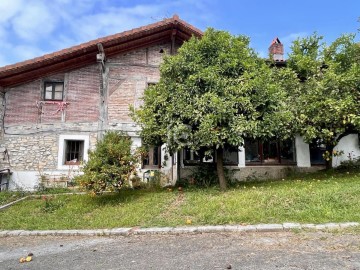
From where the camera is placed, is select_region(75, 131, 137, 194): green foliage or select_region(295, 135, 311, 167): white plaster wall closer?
select_region(75, 131, 137, 194): green foliage

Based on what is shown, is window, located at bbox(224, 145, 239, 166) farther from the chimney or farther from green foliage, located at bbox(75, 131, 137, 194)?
the chimney

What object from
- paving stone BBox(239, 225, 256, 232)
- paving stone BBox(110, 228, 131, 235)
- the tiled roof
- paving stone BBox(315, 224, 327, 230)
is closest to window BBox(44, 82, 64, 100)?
the tiled roof

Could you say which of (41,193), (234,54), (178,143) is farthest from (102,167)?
(234,54)

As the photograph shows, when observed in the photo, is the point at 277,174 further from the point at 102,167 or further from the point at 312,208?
the point at 102,167

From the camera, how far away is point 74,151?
1203 cm

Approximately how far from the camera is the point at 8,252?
5.28 metres

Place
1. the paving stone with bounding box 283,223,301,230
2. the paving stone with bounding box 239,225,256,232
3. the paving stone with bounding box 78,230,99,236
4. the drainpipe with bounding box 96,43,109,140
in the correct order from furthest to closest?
1. the drainpipe with bounding box 96,43,109,140
2. the paving stone with bounding box 78,230,99,236
3. the paving stone with bounding box 239,225,256,232
4. the paving stone with bounding box 283,223,301,230

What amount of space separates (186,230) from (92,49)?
28.2ft

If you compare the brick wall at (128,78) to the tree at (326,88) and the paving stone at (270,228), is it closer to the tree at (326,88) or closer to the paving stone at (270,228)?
the tree at (326,88)

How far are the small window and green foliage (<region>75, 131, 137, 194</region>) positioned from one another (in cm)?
369

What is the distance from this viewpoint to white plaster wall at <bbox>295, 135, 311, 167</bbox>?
1270cm

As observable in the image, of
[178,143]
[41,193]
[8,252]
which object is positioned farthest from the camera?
[41,193]

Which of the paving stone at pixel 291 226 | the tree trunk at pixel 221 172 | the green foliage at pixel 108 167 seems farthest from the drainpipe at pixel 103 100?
the paving stone at pixel 291 226

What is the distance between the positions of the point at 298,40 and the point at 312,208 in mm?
7693
